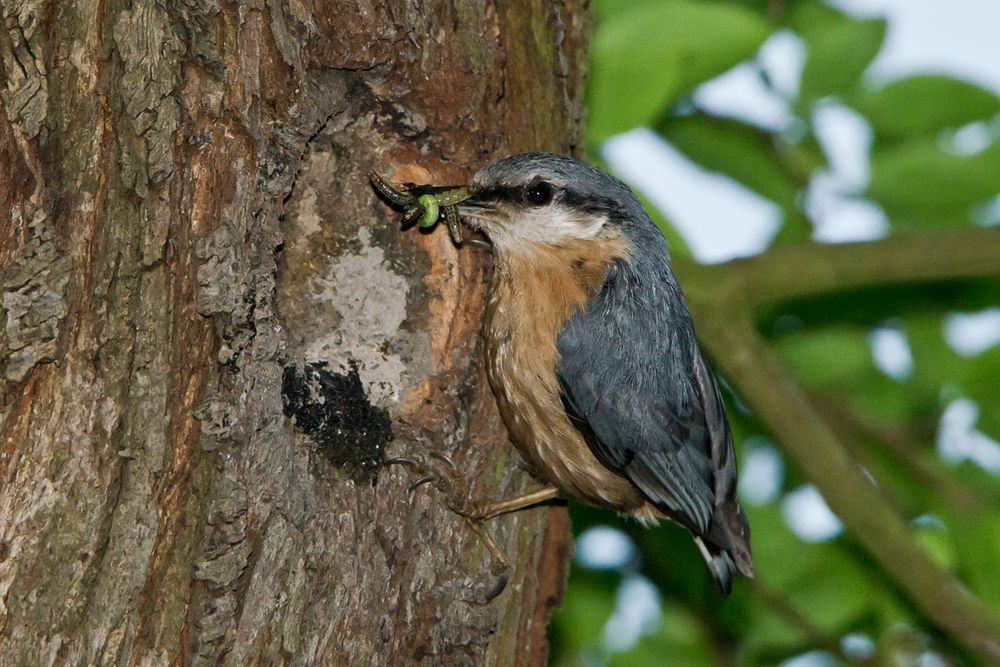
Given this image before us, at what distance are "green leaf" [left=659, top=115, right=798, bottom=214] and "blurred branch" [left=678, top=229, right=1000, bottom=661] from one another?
0.28 metres

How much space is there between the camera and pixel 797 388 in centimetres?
352

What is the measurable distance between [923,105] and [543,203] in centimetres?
110

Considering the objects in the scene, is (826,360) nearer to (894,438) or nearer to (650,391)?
(894,438)

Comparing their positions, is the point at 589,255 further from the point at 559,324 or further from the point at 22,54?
the point at 22,54

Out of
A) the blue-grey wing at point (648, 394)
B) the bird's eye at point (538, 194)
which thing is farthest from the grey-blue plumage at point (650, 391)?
the bird's eye at point (538, 194)

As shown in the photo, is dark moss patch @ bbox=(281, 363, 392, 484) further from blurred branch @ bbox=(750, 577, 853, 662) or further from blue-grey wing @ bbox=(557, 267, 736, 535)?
blurred branch @ bbox=(750, 577, 853, 662)

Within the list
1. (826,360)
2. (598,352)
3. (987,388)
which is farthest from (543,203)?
(987,388)

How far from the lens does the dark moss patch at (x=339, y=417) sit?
2.55m

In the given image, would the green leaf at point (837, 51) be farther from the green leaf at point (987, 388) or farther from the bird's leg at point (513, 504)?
the bird's leg at point (513, 504)

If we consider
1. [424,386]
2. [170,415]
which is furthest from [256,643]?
[424,386]

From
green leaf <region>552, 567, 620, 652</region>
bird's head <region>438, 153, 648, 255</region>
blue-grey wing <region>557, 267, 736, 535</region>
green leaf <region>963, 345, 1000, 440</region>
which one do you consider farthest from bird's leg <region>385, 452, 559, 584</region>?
green leaf <region>963, 345, 1000, 440</region>

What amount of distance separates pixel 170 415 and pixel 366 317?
2.12 feet

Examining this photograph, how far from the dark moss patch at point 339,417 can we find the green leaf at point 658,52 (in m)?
0.96

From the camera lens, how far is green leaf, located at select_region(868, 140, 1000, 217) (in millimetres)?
3141
